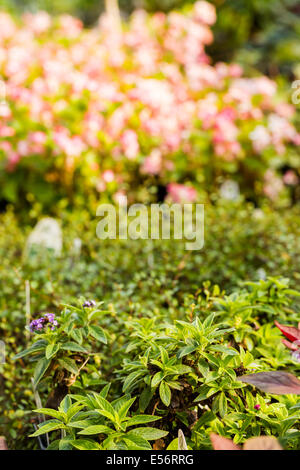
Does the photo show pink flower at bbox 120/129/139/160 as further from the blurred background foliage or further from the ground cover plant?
the blurred background foliage

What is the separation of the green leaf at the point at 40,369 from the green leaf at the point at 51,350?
5cm

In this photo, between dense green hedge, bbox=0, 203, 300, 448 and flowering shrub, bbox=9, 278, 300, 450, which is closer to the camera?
flowering shrub, bbox=9, 278, 300, 450

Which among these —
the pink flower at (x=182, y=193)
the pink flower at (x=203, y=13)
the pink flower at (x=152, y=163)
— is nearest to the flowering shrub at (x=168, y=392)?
the pink flower at (x=182, y=193)

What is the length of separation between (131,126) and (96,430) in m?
3.29

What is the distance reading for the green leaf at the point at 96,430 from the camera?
3.93ft

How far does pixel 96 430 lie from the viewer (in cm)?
121

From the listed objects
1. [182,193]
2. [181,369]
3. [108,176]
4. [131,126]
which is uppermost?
[131,126]

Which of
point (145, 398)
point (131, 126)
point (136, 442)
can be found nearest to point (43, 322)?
point (145, 398)

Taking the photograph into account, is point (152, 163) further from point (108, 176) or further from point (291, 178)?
point (291, 178)

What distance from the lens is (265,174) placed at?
440cm

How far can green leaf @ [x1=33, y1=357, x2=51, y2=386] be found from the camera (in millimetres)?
1425

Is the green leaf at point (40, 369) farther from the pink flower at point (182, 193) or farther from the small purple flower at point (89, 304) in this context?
the pink flower at point (182, 193)

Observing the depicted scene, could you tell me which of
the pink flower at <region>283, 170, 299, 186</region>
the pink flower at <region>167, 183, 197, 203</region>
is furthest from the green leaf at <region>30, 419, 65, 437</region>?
the pink flower at <region>283, 170, 299, 186</region>

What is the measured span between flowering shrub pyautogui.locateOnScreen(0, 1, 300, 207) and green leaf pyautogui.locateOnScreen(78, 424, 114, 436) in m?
2.31
